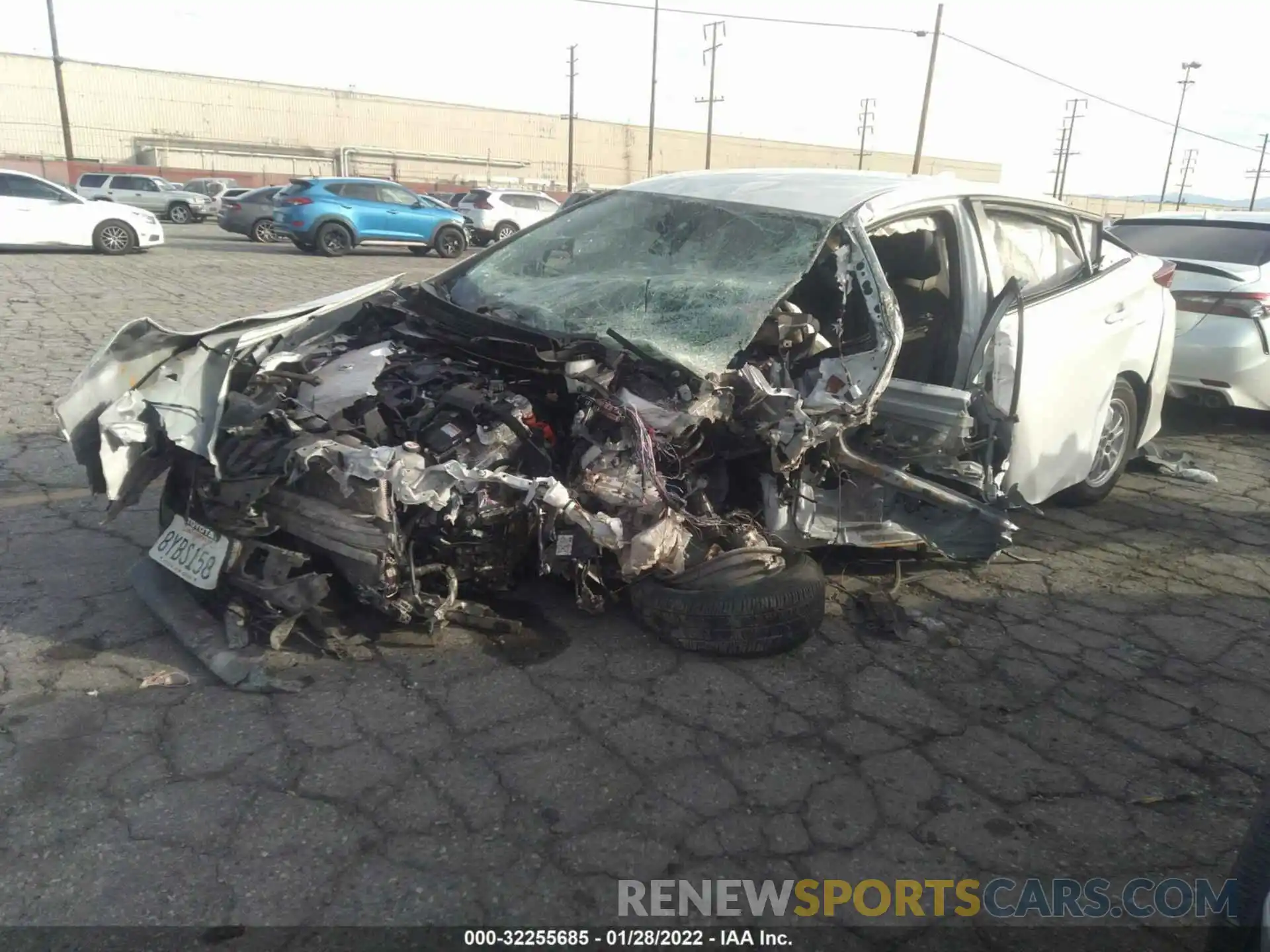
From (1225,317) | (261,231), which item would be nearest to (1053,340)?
(1225,317)

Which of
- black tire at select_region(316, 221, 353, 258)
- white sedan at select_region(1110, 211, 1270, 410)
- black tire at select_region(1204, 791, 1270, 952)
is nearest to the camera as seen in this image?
black tire at select_region(1204, 791, 1270, 952)

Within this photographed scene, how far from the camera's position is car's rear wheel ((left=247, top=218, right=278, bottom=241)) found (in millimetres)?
20406

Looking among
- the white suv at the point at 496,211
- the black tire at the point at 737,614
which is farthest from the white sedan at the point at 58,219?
the black tire at the point at 737,614

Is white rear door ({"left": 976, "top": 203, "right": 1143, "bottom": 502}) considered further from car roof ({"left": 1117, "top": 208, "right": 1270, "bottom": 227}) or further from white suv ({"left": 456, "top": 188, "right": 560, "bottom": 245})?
white suv ({"left": 456, "top": 188, "right": 560, "bottom": 245})

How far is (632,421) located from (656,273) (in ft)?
3.05

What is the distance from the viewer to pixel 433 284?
4.26 m

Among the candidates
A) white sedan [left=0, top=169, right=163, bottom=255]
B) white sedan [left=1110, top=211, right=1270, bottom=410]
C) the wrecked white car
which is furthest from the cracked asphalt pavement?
white sedan [left=0, top=169, right=163, bottom=255]

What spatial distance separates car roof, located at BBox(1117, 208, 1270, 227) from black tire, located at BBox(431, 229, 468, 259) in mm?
15573

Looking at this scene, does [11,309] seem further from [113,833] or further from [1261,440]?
[1261,440]

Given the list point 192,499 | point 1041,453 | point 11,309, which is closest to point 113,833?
point 192,499

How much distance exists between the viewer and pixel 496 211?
23.7 metres

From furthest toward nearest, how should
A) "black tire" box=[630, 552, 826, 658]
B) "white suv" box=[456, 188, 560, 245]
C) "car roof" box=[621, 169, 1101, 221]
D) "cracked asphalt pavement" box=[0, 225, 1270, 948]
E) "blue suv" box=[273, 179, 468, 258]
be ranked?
"white suv" box=[456, 188, 560, 245]
"blue suv" box=[273, 179, 468, 258]
"car roof" box=[621, 169, 1101, 221]
"black tire" box=[630, 552, 826, 658]
"cracked asphalt pavement" box=[0, 225, 1270, 948]

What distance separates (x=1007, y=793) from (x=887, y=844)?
0.49 meters

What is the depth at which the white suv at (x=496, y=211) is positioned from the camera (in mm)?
23641
